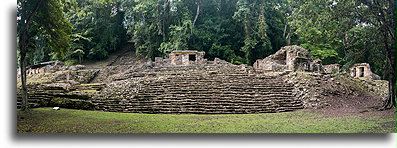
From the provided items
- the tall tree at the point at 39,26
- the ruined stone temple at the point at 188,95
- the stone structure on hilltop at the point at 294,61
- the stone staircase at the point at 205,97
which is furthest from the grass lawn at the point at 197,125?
the stone structure on hilltop at the point at 294,61

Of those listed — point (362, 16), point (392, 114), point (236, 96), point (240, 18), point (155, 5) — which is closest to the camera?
point (392, 114)

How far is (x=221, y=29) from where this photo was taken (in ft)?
62.4

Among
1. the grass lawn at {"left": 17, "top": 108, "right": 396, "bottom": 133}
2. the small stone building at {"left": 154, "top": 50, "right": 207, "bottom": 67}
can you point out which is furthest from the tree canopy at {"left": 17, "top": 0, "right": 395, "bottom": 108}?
the grass lawn at {"left": 17, "top": 108, "right": 396, "bottom": 133}

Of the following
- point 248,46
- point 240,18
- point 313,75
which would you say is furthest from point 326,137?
point 240,18

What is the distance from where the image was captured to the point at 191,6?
2023 cm

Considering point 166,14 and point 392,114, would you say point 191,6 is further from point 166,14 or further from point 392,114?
point 392,114

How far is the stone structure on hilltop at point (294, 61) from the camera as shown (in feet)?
41.7

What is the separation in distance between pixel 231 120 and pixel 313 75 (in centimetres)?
579

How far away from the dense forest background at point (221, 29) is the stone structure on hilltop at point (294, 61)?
0.47 meters

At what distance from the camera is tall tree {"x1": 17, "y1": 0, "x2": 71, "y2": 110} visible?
21.2ft

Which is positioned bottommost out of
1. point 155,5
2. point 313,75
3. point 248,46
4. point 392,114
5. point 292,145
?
point 292,145

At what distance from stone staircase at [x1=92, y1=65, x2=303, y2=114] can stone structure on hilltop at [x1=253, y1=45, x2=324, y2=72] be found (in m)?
2.50

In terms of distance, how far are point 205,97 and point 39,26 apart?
5.33 meters

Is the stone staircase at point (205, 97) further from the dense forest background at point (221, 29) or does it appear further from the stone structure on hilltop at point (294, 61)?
the stone structure on hilltop at point (294, 61)
